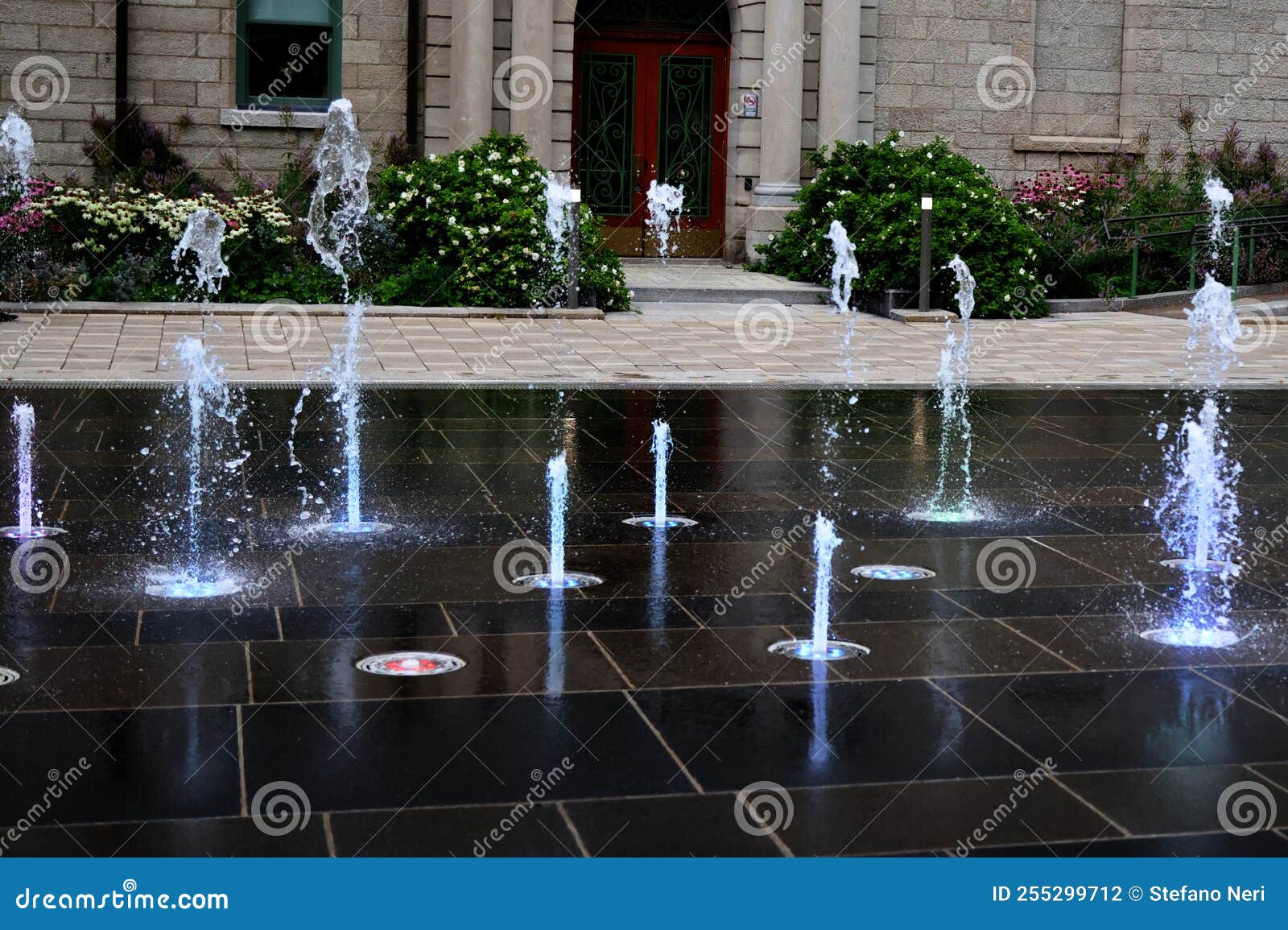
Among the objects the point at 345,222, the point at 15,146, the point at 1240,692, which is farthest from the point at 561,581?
the point at 15,146

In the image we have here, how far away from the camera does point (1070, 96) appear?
24.0 meters

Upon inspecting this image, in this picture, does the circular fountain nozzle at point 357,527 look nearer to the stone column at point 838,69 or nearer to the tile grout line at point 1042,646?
the tile grout line at point 1042,646

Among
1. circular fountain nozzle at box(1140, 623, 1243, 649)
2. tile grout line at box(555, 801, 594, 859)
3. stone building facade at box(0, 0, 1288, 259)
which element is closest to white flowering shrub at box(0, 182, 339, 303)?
stone building facade at box(0, 0, 1288, 259)

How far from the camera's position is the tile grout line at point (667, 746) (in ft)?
16.5

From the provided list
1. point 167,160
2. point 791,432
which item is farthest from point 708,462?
point 167,160

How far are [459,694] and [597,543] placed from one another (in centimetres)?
250

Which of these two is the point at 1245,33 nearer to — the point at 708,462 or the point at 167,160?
the point at 167,160

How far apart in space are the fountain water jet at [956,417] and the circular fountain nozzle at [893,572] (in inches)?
45.2

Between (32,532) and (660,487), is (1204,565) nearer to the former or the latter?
(660,487)

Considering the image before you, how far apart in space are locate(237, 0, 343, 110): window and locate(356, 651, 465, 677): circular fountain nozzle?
16392 millimetres

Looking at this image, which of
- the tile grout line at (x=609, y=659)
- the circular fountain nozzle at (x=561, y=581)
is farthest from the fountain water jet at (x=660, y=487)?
the tile grout line at (x=609, y=659)

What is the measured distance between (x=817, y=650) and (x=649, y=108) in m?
16.7

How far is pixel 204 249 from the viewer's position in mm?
18062

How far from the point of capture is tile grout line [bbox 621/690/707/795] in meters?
5.04
